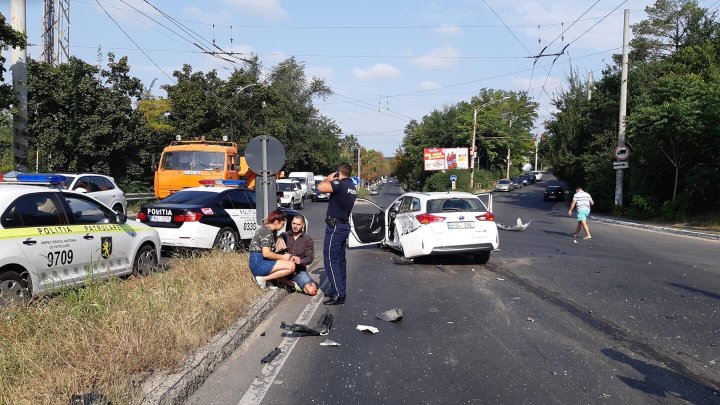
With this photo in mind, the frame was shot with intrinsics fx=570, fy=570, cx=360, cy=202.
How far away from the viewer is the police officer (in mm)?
7645

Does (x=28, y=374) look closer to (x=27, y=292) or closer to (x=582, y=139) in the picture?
(x=27, y=292)

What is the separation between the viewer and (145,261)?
29.9 ft

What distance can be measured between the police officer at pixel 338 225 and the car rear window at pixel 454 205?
3.62 meters

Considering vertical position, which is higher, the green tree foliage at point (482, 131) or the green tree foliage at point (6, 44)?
the green tree foliage at point (482, 131)

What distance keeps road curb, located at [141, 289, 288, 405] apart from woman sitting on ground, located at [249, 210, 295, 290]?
109 centimetres

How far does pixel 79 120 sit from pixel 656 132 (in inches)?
1014

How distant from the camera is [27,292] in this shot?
6426 mm

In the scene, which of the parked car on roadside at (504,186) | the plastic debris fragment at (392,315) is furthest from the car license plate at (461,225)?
the parked car on roadside at (504,186)

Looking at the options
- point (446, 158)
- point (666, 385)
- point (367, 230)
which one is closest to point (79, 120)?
point (367, 230)

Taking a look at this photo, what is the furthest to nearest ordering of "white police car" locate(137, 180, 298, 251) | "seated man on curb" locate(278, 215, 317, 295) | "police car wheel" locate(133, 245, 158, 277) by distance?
"white police car" locate(137, 180, 298, 251), "police car wheel" locate(133, 245, 158, 277), "seated man on curb" locate(278, 215, 317, 295)

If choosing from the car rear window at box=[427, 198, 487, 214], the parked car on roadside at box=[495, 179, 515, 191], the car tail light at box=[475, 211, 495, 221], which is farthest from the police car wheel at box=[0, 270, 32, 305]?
the parked car on roadside at box=[495, 179, 515, 191]

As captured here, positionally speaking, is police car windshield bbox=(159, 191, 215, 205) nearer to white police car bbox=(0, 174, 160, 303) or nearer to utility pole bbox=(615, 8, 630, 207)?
white police car bbox=(0, 174, 160, 303)

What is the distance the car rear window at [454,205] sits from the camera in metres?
11.1

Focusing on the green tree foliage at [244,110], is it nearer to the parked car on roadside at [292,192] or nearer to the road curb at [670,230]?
the parked car on roadside at [292,192]
